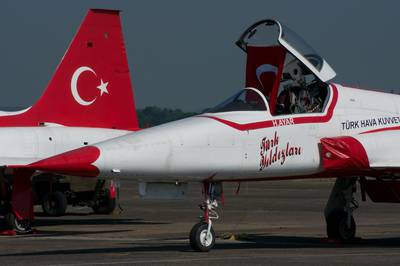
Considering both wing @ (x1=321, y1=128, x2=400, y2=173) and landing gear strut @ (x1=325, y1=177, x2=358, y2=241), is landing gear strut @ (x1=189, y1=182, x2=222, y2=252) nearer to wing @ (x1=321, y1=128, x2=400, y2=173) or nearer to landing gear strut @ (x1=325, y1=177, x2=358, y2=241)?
wing @ (x1=321, y1=128, x2=400, y2=173)

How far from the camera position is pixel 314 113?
52.3 feet

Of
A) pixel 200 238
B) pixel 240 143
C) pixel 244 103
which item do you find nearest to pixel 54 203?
pixel 244 103

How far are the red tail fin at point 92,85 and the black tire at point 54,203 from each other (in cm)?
281

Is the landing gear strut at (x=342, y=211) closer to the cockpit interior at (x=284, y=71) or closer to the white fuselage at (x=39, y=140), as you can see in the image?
the cockpit interior at (x=284, y=71)

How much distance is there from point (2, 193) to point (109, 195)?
3.94 metres

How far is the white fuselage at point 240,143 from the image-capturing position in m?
14.1

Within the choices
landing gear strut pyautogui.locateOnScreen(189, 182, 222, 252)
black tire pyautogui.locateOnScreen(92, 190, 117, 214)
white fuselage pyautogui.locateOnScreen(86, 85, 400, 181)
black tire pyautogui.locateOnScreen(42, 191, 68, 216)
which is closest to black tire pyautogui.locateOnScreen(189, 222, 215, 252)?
landing gear strut pyautogui.locateOnScreen(189, 182, 222, 252)

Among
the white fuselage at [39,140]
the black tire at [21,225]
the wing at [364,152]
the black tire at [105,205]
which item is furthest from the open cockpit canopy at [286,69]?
the black tire at [105,205]

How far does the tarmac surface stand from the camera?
14594 mm

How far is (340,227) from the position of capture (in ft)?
58.9

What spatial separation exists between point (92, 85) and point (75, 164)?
1177 centimetres

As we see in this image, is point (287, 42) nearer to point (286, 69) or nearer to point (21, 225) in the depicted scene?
point (286, 69)

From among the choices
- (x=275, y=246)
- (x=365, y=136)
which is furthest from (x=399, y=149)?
(x=275, y=246)

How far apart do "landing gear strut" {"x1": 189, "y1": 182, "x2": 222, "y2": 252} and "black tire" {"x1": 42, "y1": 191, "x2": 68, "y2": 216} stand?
1234cm
